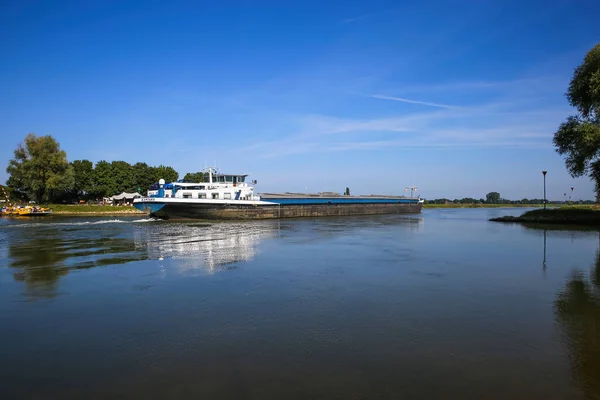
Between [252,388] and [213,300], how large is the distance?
4534 millimetres

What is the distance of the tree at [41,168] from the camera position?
58.6m

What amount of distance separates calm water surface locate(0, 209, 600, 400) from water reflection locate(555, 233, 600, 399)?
0.04 m

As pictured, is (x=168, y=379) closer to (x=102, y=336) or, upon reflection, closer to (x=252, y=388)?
(x=252, y=388)

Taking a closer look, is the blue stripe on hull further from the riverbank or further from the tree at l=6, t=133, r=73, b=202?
the tree at l=6, t=133, r=73, b=202

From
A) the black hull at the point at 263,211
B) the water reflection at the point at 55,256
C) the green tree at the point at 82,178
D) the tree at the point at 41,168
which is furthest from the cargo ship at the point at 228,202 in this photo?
A: the green tree at the point at 82,178

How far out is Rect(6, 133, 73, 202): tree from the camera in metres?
58.6

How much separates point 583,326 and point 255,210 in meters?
37.6

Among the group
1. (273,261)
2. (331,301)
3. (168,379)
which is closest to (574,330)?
(331,301)

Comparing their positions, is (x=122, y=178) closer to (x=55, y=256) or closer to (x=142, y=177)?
(x=142, y=177)

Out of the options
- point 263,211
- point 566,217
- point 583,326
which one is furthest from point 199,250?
point 566,217

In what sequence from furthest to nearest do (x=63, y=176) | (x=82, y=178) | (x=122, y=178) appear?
1. (x=122, y=178)
2. (x=82, y=178)
3. (x=63, y=176)

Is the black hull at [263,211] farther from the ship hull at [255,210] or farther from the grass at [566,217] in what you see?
the grass at [566,217]

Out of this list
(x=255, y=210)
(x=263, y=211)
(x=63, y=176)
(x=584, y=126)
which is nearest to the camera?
(x=584, y=126)

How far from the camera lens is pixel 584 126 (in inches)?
1040
